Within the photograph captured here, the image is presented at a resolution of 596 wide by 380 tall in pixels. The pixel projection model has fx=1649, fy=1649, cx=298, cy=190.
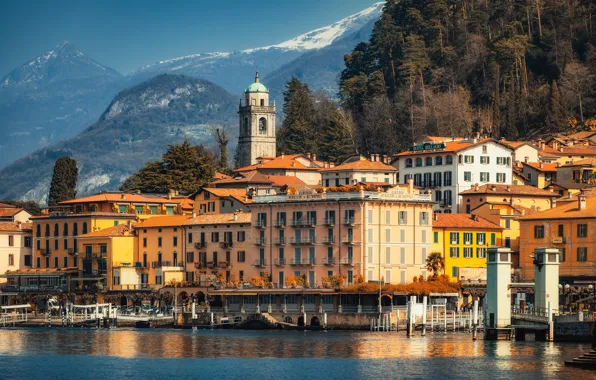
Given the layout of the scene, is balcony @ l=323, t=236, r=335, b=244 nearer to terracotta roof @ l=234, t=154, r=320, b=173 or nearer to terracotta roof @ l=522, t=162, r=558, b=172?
terracotta roof @ l=522, t=162, r=558, b=172

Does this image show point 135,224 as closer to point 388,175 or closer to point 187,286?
point 187,286

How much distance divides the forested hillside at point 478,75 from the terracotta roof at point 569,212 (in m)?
40.6

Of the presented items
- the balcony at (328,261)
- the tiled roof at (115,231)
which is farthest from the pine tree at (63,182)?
the balcony at (328,261)

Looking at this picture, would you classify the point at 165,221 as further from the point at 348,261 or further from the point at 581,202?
the point at 581,202

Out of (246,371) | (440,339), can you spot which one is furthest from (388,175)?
(246,371)

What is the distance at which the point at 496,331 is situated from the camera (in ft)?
344

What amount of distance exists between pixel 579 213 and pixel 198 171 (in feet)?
177

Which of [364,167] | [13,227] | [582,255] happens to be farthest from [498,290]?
[13,227]

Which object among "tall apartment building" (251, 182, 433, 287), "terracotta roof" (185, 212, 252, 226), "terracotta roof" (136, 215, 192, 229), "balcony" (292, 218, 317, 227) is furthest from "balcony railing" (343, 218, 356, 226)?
"terracotta roof" (136, 215, 192, 229)

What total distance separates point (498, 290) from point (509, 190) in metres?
41.4

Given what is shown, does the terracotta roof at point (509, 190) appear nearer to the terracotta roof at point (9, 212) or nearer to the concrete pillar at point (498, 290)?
the concrete pillar at point (498, 290)

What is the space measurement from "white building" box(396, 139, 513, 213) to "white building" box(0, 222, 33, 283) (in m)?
37.8

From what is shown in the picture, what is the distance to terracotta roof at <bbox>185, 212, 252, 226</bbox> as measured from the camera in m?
138

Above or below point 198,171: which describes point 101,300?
below
